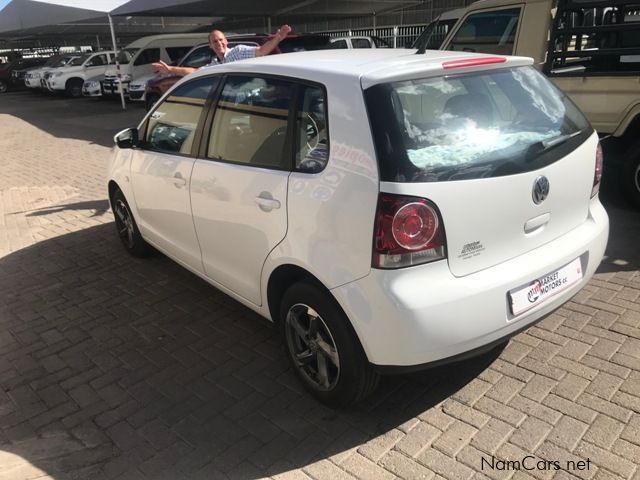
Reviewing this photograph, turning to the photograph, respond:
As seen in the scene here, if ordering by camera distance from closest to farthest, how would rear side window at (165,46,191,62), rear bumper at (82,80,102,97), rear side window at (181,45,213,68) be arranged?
1. rear side window at (181,45,213,68)
2. rear side window at (165,46,191,62)
3. rear bumper at (82,80,102,97)

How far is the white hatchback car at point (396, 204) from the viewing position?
2215 mm

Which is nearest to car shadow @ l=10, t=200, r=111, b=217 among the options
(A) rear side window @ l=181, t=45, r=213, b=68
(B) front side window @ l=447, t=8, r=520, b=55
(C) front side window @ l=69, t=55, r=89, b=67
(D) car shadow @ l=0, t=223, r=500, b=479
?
(D) car shadow @ l=0, t=223, r=500, b=479

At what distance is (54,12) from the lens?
74.7 feet

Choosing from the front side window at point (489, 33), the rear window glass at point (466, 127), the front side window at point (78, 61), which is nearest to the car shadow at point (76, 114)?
the front side window at point (78, 61)

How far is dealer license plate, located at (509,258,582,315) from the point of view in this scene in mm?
2404

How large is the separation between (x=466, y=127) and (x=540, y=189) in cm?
45

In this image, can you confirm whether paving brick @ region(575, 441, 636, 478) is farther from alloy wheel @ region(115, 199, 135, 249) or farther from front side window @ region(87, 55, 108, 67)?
front side window @ region(87, 55, 108, 67)

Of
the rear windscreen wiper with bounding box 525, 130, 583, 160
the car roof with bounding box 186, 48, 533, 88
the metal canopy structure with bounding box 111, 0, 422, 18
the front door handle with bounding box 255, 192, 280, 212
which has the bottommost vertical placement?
the front door handle with bounding box 255, 192, 280, 212

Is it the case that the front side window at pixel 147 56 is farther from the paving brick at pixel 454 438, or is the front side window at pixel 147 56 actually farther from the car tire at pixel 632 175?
the paving brick at pixel 454 438

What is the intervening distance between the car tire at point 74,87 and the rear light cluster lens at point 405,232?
23.1m

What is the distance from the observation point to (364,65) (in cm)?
252

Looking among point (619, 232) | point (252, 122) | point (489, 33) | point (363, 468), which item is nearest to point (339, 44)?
point (489, 33)

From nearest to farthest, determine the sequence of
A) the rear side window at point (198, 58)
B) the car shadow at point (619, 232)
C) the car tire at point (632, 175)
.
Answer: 1. the car shadow at point (619, 232)
2. the car tire at point (632, 175)
3. the rear side window at point (198, 58)

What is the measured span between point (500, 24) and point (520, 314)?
498 centimetres
